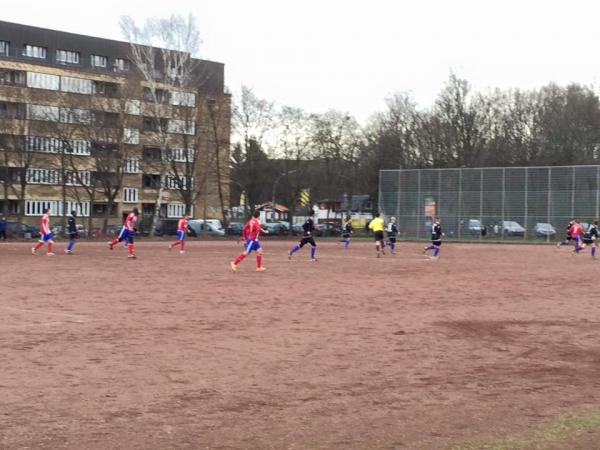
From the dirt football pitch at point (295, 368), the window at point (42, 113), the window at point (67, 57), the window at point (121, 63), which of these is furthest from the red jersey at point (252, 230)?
the window at point (67, 57)

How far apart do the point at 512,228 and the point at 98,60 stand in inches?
2044

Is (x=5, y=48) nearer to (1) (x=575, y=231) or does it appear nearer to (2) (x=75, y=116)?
(2) (x=75, y=116)

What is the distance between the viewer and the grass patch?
6020 millimetres

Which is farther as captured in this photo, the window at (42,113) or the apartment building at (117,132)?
the apartment building at (117,132)

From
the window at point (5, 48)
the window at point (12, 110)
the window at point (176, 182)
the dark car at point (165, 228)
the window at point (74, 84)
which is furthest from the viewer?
the window at point (5, 48)

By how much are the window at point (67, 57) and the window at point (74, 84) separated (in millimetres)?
5630

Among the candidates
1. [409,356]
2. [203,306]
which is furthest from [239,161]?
[409,356]

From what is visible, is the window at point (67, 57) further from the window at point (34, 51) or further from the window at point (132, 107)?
the window at point (132, 107)

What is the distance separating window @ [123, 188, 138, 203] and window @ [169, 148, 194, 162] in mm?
22154

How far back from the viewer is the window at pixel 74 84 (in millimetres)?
75250

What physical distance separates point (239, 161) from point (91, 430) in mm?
61281

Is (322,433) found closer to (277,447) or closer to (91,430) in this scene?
(277,447)

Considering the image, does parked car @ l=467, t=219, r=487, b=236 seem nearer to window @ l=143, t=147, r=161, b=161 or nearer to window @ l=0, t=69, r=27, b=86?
window @ l=143, t=147, r=161, b=161

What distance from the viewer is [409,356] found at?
9.87 metres
